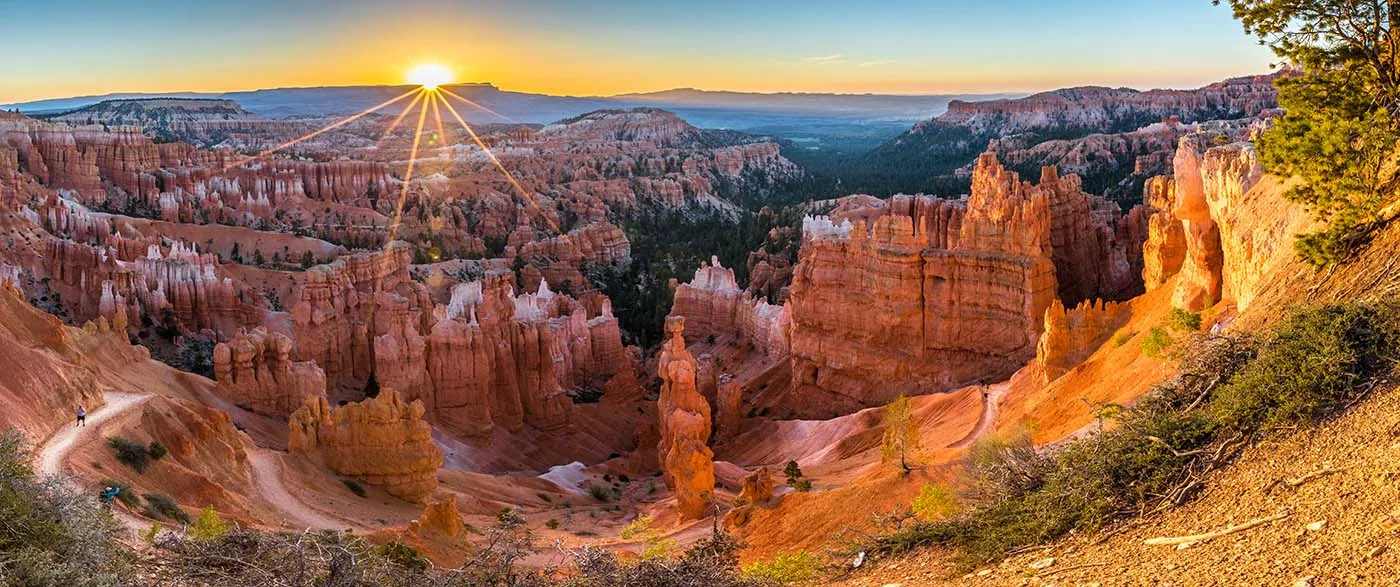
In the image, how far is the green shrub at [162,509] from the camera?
16031 mm

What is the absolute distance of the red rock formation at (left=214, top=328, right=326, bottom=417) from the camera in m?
31.2

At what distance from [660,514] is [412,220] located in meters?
65.1

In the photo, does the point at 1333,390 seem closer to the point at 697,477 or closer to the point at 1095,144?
the point at 697,477

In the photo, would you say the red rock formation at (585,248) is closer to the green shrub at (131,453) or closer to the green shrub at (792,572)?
the green shrub at (131,453)

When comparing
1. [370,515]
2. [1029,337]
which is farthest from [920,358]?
[370,515]

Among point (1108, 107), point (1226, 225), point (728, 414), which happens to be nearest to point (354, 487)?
point (728, 414)

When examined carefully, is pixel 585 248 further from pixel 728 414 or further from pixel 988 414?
pixel 988 414

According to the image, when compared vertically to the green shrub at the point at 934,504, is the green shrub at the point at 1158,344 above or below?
above

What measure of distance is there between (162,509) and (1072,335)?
68.5ft

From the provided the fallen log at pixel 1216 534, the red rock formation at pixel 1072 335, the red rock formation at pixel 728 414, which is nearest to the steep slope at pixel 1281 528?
the fallen log at pixel 1216 534

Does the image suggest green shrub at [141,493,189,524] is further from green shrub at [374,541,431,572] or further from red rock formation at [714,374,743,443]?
red rock formation at [714,374,743,443]

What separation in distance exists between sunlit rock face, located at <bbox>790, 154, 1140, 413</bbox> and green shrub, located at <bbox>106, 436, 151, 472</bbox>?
23647 millimetres

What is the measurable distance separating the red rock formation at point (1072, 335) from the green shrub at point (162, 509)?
773 inches

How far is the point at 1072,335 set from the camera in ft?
83.3
